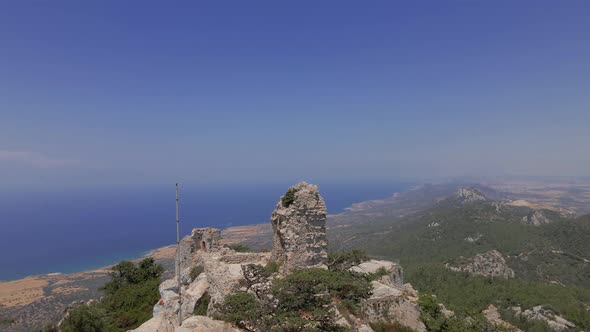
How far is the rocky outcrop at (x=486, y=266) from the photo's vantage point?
196 feet

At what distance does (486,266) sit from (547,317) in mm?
23030

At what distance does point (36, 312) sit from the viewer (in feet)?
176

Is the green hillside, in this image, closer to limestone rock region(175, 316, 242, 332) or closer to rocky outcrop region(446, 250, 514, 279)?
rocky outcrop region(446, 250, 514, 279)

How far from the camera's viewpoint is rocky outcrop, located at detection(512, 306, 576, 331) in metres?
38.0

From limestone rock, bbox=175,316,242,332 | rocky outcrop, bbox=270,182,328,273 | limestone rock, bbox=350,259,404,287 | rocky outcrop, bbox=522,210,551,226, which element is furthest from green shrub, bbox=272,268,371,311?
rocky outcrop, bbox=522,210,551,226

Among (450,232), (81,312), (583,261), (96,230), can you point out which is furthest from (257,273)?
(96,230)

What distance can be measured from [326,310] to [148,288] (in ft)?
63.4

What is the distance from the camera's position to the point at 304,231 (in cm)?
1655

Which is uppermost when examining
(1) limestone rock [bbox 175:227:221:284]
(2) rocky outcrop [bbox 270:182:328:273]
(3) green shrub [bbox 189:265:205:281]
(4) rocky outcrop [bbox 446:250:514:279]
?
(2) rocky outcrop [bbox 270:182:328:273]

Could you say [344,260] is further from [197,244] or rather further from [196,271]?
[197,244]

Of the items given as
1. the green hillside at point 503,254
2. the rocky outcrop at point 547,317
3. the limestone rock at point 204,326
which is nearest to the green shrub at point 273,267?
the limestone rock at point 204,326

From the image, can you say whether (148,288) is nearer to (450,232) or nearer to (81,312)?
(81,312)

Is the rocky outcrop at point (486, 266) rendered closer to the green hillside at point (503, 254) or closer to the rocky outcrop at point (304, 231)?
the green hillside at point (503, 254)

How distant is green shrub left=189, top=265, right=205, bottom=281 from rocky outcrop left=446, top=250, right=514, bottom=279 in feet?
172
